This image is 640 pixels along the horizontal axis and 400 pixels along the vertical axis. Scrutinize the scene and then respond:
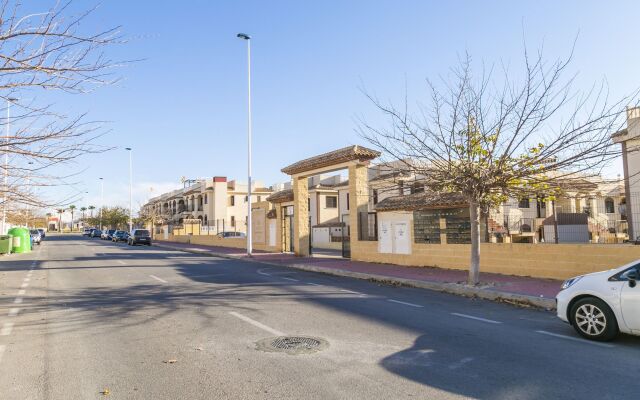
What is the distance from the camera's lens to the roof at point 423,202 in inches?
583

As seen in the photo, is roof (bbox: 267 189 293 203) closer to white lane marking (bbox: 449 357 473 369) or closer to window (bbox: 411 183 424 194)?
Result: window (bbox: 411 183 424 194)

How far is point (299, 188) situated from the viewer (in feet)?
84.0

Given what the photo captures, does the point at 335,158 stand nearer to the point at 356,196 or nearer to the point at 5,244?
the point at 356,196

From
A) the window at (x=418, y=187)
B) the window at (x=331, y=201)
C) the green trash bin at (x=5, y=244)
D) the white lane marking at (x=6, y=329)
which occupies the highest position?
the window at (x=331, y=201)

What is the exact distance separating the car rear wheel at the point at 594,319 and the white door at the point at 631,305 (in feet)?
0.64

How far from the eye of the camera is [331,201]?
4481cm

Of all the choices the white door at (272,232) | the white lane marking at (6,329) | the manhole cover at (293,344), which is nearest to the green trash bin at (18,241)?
the white door at (272,232)

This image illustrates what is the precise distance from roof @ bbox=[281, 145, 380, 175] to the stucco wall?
4.79 meters

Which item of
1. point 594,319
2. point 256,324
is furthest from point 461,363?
point 256,324

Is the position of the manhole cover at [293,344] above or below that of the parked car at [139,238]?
below

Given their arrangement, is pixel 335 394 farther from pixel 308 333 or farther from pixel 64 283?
pixel 64 283

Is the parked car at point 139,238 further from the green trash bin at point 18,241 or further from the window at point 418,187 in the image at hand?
the window at point 418,187

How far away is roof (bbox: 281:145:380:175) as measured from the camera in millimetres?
20739

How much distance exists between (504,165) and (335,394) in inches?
354
